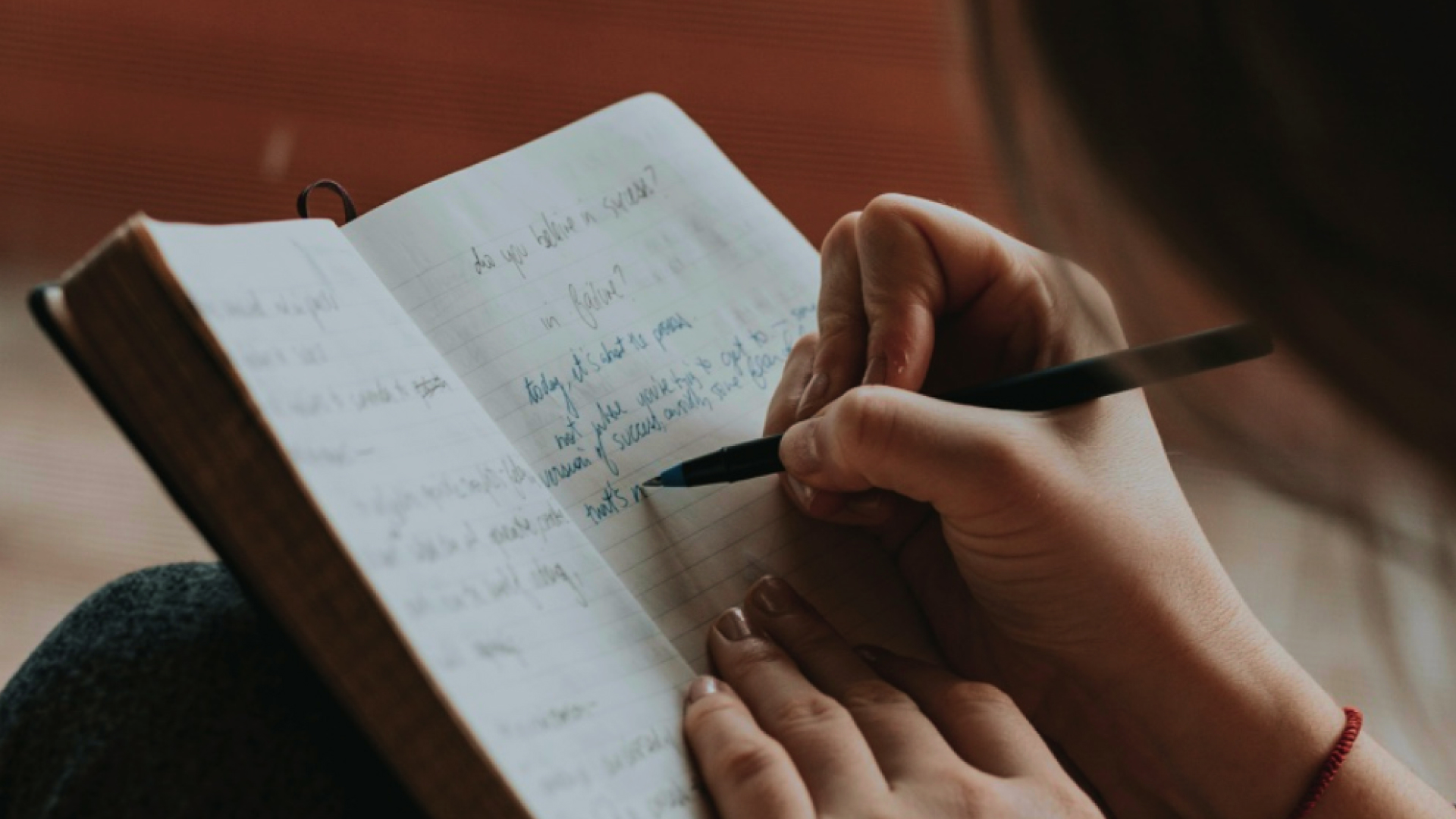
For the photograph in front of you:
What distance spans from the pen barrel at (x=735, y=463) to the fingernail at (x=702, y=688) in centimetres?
10

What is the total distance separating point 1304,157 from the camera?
10.2 inches

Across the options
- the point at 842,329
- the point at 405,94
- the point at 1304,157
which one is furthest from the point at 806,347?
the point at 405,94

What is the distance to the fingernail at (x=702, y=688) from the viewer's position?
0.50 metres

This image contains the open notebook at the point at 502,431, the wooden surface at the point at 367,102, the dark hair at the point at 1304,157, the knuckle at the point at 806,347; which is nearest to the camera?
the dark hair at the point at 1304,157

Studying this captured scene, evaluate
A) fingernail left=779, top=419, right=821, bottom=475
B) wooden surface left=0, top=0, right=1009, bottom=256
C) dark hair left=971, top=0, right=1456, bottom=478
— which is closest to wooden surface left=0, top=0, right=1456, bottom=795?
wooden surface left=0, top=0, right=1009, bottom=256

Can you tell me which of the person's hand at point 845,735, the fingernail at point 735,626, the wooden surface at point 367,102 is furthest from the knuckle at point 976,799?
the wooden surface at point 367,102

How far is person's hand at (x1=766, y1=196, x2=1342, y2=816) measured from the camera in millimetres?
534

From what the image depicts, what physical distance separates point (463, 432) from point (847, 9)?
1169 mm

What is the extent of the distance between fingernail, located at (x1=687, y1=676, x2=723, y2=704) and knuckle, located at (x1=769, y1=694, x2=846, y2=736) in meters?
0.03

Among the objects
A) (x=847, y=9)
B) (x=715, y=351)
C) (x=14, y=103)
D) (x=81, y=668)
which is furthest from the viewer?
(x=847, y=9)

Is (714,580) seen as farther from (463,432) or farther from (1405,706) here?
(1405,706)

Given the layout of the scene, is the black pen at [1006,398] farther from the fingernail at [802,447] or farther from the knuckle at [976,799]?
the knuckle at [976,799]

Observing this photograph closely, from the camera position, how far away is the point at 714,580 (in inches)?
22.3

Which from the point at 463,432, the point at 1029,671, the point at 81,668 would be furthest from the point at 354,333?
the point at 1029,671
